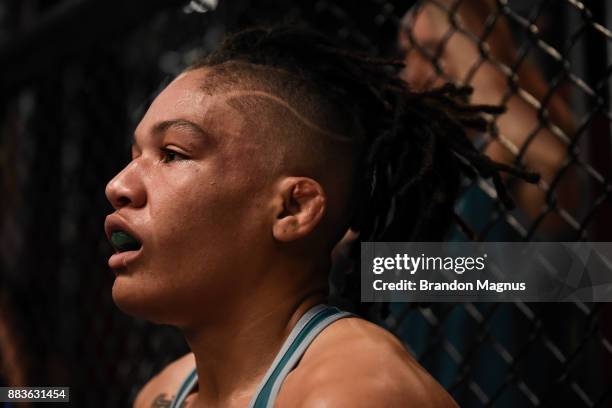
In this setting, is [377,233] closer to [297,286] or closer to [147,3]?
[297,286]

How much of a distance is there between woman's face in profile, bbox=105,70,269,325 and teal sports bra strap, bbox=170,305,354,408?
81 mm

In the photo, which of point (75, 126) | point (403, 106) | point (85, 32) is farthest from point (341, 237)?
point (75, 126)

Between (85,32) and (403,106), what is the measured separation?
41.3 inches

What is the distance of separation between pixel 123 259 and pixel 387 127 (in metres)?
0.35

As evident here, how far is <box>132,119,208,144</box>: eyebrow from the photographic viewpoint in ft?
2.91

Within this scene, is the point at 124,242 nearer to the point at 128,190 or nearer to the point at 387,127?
the point at 128,190

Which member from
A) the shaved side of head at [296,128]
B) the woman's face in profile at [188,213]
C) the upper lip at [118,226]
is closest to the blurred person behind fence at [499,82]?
the shaved side of head at [296,128]

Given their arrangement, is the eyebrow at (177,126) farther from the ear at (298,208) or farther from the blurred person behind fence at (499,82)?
the blurred person behind fence at (499,82)

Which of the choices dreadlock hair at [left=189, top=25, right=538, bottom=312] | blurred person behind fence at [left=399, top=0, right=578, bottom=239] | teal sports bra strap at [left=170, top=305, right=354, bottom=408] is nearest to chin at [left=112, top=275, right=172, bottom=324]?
teal sports bra strap at [left=170, top=305, right=354, bottom=408]

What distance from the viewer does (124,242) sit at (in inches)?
35.1

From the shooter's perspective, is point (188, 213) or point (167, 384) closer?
point (188, 213)

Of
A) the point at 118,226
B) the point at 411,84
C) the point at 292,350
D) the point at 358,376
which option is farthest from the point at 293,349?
the point at 411,84

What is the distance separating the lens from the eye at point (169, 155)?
0.90m

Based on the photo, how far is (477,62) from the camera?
1.20 meters
